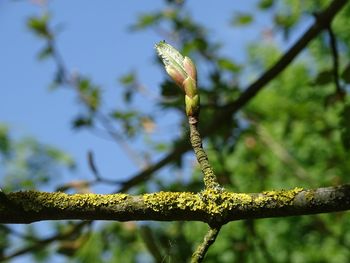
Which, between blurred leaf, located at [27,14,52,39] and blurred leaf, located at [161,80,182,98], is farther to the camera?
blurred leaf, located at [27,14,52,39]

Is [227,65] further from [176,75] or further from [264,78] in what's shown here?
[176,75]

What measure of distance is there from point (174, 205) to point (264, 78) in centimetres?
143

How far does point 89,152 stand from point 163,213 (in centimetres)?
92

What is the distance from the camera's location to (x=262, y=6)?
310cm

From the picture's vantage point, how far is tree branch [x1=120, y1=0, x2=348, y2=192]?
2.18 meters

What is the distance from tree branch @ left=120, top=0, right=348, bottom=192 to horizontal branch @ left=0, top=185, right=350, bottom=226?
1.15m

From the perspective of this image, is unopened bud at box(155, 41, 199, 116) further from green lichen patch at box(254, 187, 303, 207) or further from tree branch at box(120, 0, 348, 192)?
tree branch at box(120, 0, 348, 192)

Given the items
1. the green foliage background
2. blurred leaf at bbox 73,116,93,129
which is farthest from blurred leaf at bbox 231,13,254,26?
blurred leaf at bbox 73,116,93,129

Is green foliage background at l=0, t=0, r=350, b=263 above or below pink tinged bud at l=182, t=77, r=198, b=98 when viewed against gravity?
above

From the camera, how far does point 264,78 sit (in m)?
2.24

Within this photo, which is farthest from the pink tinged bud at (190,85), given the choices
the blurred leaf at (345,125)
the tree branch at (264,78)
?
the tree branch at (264,78)

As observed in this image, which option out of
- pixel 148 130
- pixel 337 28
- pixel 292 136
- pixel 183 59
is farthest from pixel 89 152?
pixel 337 28

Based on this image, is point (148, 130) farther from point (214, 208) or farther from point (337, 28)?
point (337, 28)

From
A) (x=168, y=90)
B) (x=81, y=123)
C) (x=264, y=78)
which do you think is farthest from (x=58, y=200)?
(x=81, y=123)
